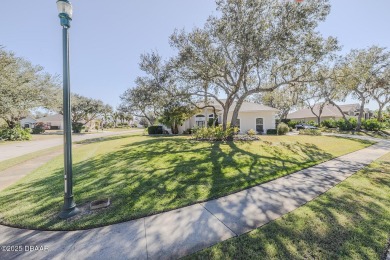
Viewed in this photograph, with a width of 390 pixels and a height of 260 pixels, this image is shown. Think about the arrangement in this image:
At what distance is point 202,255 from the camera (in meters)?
2.82

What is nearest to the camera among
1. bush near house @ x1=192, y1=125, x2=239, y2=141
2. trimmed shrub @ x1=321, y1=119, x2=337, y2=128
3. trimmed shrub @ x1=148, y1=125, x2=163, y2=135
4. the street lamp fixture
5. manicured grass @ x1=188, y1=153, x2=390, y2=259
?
manicured grass @ x1=188, y1=153, x2=390, y2=259

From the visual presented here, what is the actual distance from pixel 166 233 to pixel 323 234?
2.72 metres

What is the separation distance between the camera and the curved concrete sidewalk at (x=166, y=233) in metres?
2.94

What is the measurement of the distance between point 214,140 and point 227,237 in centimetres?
1278

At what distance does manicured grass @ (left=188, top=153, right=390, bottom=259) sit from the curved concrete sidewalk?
25 cm

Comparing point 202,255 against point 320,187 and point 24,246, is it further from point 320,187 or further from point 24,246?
point 320,187

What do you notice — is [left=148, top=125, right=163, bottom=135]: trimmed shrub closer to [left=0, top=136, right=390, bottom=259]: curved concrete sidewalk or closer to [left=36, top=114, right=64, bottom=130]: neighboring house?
[left=0, top=136, right=390, bottom=259]: curved concrete sidewalk

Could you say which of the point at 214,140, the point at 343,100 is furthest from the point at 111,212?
the point at 343,100

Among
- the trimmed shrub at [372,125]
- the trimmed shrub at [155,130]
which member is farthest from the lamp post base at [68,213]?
the trimmed shrub at [372,125]

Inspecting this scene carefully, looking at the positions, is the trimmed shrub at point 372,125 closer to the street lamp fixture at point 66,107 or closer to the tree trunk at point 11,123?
the street lamp fixture at point 66,107

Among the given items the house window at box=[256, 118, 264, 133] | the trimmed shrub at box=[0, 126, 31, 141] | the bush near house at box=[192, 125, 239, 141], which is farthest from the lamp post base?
the trimmed shrub at box=[0, 126, 31, 141]

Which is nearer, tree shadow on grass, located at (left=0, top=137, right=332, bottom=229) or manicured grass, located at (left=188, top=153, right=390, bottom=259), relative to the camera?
manicured grass, located at (left=188, top=153, right=390, bottom=259)

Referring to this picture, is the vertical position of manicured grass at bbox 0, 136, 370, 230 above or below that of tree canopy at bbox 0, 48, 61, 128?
below

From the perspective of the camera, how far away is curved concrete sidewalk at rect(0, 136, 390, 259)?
2943mm
